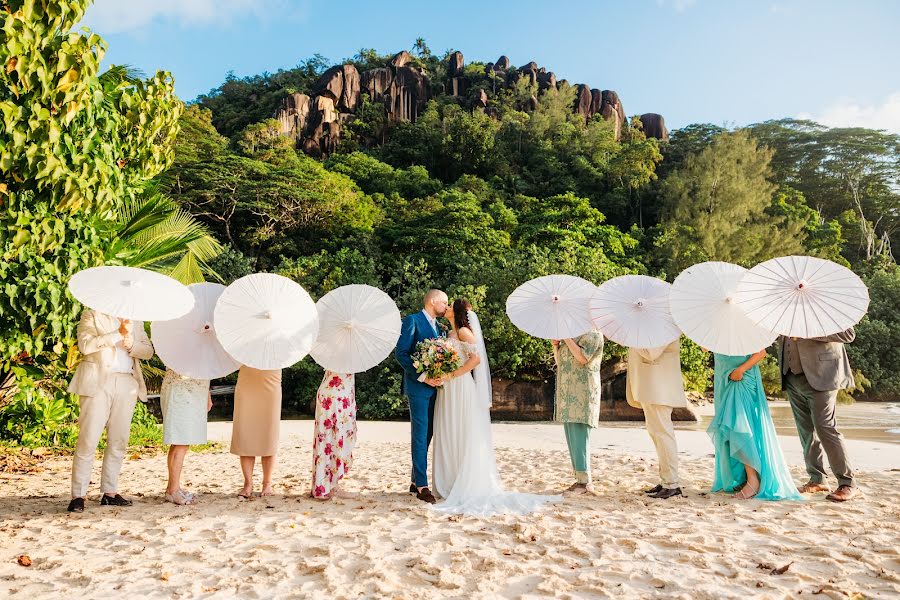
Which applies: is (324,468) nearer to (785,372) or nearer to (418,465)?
(418,465)

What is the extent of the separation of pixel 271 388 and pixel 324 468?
78 centimetres

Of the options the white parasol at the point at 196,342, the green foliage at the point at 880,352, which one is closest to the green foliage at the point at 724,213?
the green foliage at the point at 880,352

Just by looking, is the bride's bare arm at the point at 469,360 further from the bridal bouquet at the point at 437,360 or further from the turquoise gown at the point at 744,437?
the turquoise gown at the point at 744,437

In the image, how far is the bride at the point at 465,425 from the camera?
16.1ft

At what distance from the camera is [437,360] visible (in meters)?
4.89

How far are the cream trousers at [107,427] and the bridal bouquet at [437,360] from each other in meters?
2.20

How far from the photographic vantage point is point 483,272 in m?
19.4

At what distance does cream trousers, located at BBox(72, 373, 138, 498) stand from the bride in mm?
2386

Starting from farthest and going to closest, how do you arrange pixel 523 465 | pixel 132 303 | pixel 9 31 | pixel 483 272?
pixel 483 272, pixel 523 465, pixel 132 303, pixel 9 31

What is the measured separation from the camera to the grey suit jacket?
497cm

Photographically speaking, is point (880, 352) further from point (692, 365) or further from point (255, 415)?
point (255, 415)

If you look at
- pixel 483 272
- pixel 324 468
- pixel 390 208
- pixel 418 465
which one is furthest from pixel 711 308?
pixel 390 208

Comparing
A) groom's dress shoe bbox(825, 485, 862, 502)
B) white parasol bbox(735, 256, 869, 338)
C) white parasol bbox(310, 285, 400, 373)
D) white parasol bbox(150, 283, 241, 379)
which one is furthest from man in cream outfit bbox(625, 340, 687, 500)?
white parasol bbox(150, 283, 241, 379)

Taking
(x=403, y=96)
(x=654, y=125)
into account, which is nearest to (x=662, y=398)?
(x=654, y=125)
